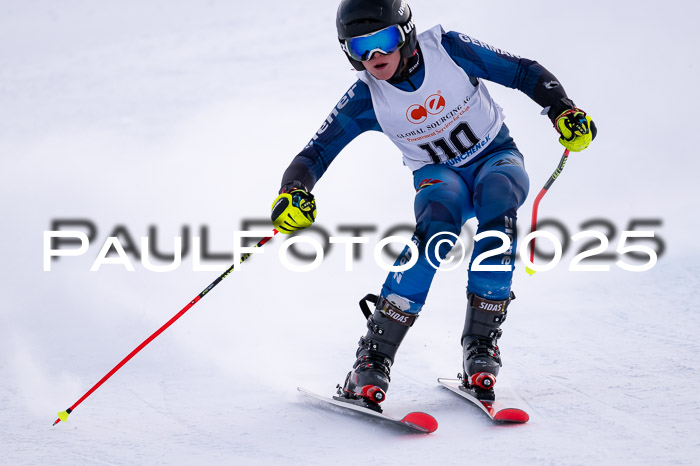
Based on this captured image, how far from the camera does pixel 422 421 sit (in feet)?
8.89

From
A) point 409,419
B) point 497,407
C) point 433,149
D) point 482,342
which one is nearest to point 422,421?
point 409,419

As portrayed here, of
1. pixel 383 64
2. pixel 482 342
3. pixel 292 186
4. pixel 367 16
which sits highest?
pixel 367 16

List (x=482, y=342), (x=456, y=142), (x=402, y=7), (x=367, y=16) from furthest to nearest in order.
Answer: (x=456, y=142), (x=482, y=342), (x=402, y=7), (x=367, y=16)

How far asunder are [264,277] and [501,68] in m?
3.20

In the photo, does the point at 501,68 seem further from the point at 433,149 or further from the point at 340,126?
the point at 340,126

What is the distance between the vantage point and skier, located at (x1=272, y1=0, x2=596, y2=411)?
2885mm

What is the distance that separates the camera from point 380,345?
10.0ft

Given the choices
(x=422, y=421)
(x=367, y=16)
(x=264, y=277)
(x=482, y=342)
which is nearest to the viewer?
(x=422, y=421)

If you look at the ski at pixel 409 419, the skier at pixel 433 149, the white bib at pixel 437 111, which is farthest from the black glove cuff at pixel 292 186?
the ski at pixel 409 419

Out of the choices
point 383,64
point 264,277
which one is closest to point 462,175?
point 383,64

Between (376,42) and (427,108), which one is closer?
(376,42)

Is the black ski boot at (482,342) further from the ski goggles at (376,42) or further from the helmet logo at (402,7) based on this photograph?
the helmet logo at (402,7)

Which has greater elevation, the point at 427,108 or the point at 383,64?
the point at 383,64

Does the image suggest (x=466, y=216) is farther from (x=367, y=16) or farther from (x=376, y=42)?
(x=367, y=16)
